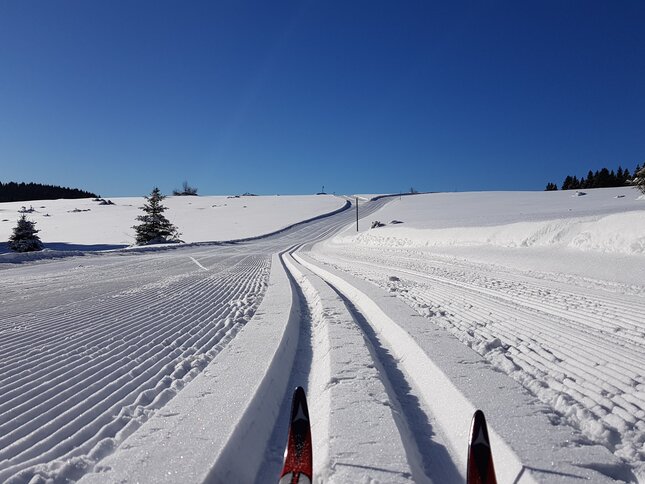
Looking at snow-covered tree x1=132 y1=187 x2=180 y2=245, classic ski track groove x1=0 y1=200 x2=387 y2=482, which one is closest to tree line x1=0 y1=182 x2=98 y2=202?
snow-covered tree x1=132 y1=187 x2=180 y2=245

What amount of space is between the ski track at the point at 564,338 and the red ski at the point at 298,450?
1997mm

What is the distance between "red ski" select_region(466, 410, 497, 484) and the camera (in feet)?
7.07

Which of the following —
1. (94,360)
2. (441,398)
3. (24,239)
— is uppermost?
(24,239)

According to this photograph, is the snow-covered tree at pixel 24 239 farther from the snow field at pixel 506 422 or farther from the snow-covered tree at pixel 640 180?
the snow-covered tree at pixel 640 180

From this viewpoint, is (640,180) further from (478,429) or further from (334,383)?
(478,429)

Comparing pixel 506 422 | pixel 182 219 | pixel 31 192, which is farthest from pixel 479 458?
pixel 31 192

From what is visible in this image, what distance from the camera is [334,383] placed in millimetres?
3699

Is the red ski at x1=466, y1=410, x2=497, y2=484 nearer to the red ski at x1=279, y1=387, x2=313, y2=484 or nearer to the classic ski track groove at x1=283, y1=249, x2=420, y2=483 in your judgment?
the classic ski track groove at x1=283, y1=249, x2=420, y2=483

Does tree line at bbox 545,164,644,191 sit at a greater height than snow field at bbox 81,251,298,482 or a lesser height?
greater

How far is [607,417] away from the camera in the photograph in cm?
297

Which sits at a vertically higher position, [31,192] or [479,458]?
[31,192]

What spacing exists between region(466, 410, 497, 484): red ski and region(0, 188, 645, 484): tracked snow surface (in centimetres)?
31

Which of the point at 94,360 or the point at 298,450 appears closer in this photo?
the point at 298,450

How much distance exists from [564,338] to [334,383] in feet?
10.1
